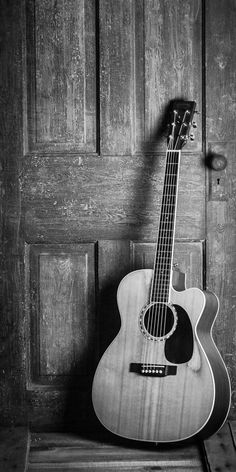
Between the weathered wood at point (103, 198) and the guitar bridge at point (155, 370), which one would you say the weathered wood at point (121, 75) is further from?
the guitar bridge at point (155, 370)

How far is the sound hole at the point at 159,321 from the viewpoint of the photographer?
7.23 feet

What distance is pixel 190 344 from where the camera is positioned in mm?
2180

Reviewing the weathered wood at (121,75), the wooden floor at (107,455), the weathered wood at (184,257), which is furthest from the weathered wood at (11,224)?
the weathered wood at (184,257)

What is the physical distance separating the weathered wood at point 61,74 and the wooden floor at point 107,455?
4.05ft

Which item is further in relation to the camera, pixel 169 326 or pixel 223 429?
pixel 223 429

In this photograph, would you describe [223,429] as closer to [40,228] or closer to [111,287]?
[111,287]

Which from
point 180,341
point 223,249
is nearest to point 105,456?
point 180,341

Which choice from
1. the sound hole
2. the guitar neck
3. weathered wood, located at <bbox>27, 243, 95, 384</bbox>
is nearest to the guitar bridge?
the sound hole

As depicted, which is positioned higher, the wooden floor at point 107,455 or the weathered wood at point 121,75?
the weathered wood at point 121,75

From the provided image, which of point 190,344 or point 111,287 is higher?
point 111,287

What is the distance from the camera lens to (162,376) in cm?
218

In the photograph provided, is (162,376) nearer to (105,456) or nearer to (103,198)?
(105,456)

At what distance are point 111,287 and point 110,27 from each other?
1107 millimetres

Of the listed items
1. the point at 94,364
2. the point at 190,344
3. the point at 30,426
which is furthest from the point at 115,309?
the point at 30,426
